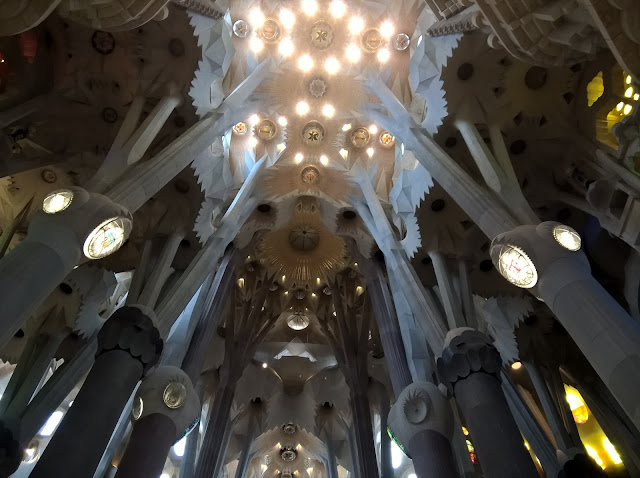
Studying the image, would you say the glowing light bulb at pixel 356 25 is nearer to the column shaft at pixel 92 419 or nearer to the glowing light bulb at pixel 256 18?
the glowing light bulb at pixel 256 18

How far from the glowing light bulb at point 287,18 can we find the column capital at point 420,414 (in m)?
10.7

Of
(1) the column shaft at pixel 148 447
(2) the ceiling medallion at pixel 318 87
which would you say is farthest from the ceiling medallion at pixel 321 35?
(1) the column shaft at pixel 148 447

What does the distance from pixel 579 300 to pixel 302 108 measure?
11.7 metres

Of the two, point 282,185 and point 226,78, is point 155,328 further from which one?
point 282,185

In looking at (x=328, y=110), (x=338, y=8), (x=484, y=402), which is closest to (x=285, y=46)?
(x=338, y=8)

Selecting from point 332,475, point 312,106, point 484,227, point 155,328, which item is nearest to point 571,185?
point 484,227

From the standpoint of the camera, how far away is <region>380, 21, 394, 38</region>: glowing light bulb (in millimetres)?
13969

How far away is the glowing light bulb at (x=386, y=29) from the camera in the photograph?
45.8 ft

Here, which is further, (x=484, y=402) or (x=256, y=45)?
(x=256, y=45)

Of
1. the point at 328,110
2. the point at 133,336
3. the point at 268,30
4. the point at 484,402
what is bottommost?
the point at 484,402

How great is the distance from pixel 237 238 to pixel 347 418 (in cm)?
916

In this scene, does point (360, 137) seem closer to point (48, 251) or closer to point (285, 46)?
point (285, 46)

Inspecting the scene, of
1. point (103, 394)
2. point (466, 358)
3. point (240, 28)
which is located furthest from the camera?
point (240, 28)

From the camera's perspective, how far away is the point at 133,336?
8172 mm
